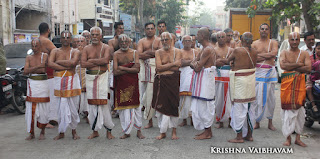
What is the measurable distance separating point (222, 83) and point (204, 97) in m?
1.17

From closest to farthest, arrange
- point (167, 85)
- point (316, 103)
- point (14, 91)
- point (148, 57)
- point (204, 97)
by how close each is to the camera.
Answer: point (204, 97) → point (167, 85) → point (316, 103) → point (148, 57) → point (14, 91)

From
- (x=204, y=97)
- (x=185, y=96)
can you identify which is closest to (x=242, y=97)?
(x=204, y=97)

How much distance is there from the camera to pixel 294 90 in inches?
209

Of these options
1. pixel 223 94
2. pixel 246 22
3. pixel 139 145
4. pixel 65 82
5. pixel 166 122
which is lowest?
pixel 139 145

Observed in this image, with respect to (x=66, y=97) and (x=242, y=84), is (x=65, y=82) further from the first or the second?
(x=242, y=84)

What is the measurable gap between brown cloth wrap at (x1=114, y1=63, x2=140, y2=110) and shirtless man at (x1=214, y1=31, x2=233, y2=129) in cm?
189

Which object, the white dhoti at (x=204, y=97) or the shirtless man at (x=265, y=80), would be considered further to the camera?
the shirtless man at (x=265, y=80)

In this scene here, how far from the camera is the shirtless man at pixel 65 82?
5.77 m

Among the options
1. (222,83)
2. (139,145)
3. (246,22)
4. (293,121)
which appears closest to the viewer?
(293,121)

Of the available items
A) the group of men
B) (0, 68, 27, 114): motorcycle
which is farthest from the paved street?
(0, 68, 27, 114): motorcycle

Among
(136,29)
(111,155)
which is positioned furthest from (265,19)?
(136,29)

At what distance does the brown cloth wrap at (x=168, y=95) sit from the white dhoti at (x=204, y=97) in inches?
13.4

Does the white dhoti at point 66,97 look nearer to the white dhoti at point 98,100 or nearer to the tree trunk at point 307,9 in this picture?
the white dhoti at point 98,100

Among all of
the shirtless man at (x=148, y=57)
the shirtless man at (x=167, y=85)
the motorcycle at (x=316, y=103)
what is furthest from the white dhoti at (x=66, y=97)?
the motorcycle at (x=316, y=103)
